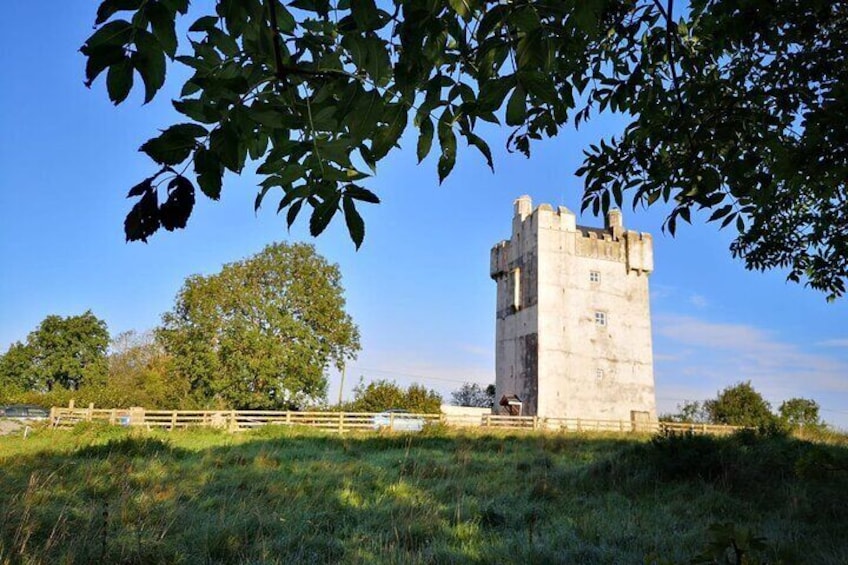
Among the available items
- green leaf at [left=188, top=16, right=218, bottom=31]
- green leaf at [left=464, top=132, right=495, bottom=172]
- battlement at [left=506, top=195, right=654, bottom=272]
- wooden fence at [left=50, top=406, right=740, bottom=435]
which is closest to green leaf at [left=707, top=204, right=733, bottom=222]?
green leaf at [left=464, top=132, right=495, bottom=172]

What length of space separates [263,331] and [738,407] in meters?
31.2

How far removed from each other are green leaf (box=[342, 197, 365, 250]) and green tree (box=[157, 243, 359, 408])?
30720 mm

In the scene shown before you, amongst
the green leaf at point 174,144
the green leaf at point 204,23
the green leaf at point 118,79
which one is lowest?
the green leaf at point 174,144

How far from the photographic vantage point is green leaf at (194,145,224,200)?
1.21m

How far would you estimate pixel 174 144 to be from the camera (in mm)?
1189

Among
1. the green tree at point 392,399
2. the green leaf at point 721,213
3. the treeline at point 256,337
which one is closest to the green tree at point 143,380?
the treeline at point 256,337

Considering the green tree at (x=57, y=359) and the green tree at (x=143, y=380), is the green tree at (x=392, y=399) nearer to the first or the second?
the green tree at (x=143, y=380)

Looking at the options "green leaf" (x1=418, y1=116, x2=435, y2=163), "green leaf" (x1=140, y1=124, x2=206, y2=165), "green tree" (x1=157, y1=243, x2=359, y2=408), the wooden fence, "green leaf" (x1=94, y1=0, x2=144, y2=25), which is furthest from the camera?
"green tree" (x1=157, y1=243, x2=359, y2=408)

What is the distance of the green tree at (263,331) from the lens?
30703mm

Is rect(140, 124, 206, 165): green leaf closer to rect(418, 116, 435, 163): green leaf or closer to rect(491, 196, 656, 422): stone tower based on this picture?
rect(418, 116, 435, 163): green leaf

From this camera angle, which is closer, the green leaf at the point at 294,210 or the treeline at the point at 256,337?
the green leaf at the point at 294,210

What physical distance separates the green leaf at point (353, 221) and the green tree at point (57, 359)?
51909 mm

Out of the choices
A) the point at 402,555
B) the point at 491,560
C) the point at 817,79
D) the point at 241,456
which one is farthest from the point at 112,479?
the point at 817,79

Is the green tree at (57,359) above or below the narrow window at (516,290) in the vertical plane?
Result: below
